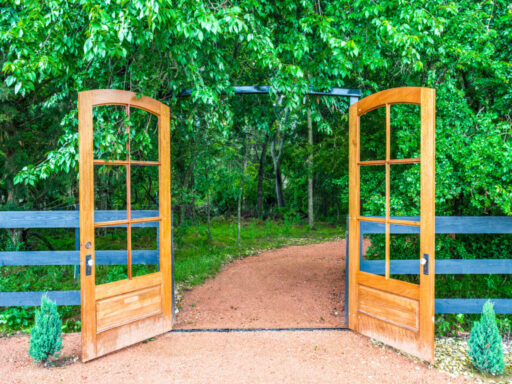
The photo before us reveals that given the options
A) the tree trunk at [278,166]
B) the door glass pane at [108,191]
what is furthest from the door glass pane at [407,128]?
the tree trunk at [278,166]

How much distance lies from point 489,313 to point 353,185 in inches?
66.1

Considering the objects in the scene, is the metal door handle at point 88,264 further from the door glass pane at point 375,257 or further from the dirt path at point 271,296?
the door glass pane at point 375,257

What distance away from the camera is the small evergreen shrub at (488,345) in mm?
2926

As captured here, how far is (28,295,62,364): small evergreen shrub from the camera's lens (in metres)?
3.04

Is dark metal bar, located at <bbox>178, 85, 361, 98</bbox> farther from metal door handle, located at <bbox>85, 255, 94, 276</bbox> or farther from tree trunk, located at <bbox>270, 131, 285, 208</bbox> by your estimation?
tree trunk, located at <bbox>270, 131, 285, 208</bbox>

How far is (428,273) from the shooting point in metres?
3.11

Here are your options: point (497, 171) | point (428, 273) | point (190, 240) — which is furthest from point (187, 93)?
point (190, 240)

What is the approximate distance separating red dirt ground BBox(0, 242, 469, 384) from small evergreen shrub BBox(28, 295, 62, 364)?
0.47 ft

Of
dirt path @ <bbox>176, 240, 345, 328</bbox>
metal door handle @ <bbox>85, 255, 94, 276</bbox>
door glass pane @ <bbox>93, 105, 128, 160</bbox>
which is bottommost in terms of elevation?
dirt path @ <bbox>176, 240, 345, 328</bbox>

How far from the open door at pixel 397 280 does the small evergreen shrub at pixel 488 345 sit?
34cm

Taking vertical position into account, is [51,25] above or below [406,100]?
above

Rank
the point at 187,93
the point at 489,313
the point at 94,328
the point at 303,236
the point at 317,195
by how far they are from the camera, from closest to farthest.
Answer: the point at 489,313 → the point at 94,328 → the point at 187,93 → the point at 303,236 → the point at 317,195

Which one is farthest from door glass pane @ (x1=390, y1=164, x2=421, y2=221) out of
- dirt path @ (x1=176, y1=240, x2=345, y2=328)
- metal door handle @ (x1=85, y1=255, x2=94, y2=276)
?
metal door handle @ (x1=85, y1=255, x2=94, y2=276)

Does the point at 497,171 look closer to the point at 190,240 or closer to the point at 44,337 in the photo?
the point at 44,337
